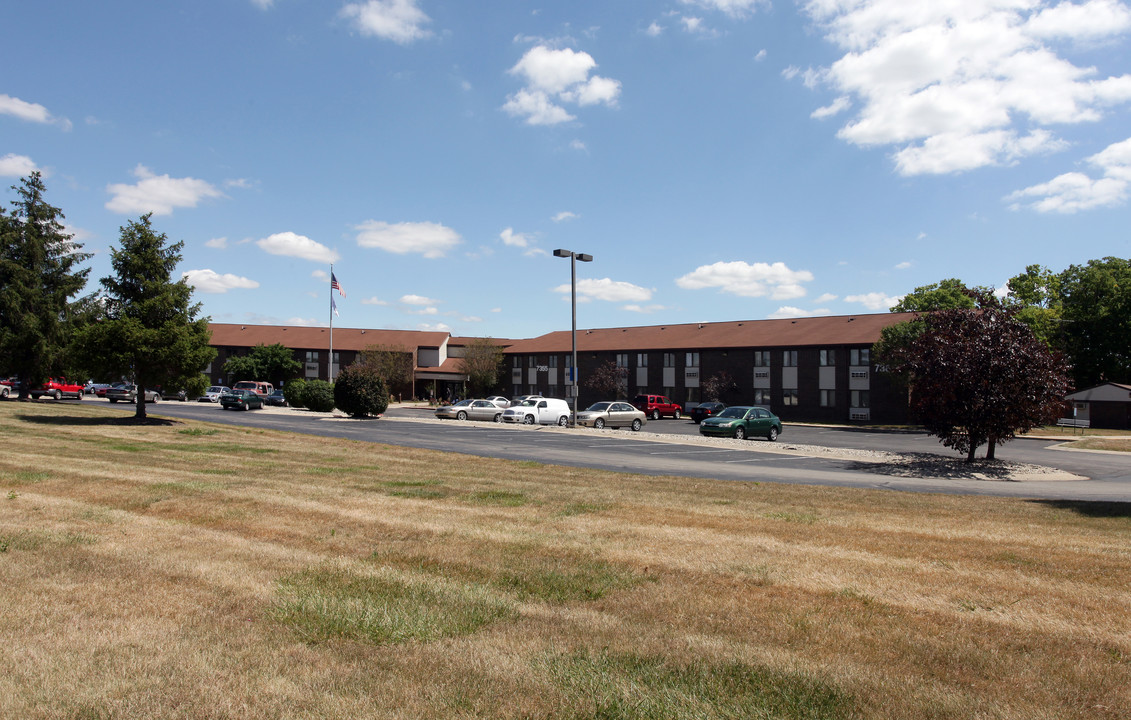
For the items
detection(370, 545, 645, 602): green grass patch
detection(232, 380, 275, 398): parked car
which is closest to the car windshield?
detection(370, 545, 645, 602): green grass patch

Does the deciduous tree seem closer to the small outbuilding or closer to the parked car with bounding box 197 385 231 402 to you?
the small outbuilding

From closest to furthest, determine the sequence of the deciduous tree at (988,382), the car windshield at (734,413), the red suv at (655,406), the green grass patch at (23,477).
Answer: the green grass patch at (23,477), the deciduous tree at (988,382), the car windshield at (734,413), the red suv at (655,406)

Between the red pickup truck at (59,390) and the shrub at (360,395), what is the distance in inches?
1065

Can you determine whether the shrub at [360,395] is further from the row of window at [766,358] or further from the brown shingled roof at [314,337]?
the brown shingled roof at [314,337]

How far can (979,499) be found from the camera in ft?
43.0

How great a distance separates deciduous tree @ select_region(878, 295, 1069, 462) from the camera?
2134 centimetres

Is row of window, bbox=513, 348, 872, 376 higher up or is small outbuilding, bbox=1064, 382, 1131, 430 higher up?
row of window, bbox=513, 348, 872, 376

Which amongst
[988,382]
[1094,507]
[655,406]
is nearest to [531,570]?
[1094,507]

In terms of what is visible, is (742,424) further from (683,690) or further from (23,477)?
(683,690)

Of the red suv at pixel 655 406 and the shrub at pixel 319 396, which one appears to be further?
the red suv at pixel 655 406

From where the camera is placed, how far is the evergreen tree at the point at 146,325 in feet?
82.9

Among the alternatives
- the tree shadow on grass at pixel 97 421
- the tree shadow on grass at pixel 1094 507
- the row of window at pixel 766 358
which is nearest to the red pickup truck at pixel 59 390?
the tree shadow on grass at pixel 97 421

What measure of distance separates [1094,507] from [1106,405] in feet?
148

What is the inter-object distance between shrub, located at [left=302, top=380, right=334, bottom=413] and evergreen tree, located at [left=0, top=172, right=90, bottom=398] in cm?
1387
